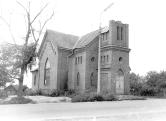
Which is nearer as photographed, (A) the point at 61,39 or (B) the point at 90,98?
(B) the point at 90,98

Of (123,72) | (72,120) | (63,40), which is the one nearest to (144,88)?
(123,72)

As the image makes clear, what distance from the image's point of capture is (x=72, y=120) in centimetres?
1058

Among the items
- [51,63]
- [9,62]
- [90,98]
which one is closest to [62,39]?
[51,63]

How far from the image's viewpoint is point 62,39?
1650 inches

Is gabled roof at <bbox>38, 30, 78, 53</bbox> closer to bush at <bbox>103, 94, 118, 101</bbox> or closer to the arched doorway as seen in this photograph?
the arched doorway

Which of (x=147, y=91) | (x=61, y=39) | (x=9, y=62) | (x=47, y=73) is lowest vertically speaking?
(x=147, y=91)

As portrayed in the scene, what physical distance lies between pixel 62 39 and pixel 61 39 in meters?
0.22

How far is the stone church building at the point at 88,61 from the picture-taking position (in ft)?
113

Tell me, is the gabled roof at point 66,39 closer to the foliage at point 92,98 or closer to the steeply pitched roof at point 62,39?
the steeply pitched roof at point 62,39

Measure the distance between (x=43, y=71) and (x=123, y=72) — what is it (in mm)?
16464

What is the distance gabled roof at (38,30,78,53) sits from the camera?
4054 centimetres

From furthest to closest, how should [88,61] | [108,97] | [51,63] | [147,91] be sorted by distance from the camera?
[147,91] → [51,63] → [88,61] → [108,97]

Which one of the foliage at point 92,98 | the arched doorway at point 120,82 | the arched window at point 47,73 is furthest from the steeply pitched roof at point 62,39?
the foliage at point 92,98

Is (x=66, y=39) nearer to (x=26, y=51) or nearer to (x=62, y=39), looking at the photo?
(x=62, y=39)
